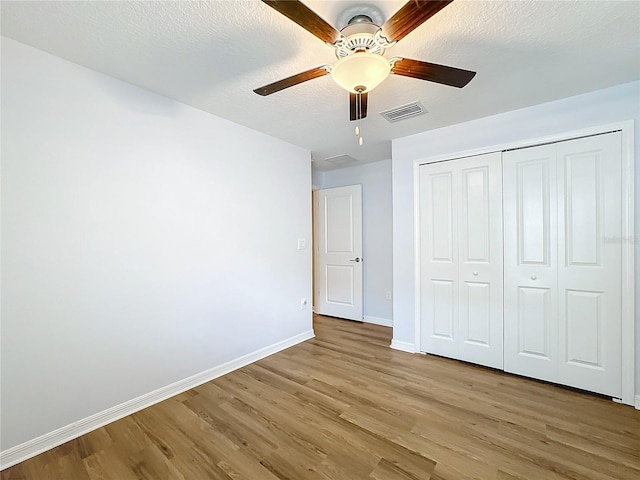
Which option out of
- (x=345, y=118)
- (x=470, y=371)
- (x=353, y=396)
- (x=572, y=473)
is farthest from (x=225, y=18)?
(x=470, y=371)

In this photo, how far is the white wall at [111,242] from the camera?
63.1 inches

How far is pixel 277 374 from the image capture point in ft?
8.39

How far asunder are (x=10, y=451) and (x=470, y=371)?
10.9 ft

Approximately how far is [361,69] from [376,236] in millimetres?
2962

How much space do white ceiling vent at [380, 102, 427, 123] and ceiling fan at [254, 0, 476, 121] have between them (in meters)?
0.91

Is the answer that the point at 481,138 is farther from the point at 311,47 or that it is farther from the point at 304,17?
the point at 304,17

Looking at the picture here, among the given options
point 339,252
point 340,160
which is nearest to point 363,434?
point 339,252

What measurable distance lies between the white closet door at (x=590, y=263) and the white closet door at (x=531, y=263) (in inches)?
2.3

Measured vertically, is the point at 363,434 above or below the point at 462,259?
below

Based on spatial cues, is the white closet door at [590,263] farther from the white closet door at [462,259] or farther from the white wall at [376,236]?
the white wall at [376,236]

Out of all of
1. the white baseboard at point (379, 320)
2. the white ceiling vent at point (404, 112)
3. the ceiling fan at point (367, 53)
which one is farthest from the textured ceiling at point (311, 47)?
the white baseboard at point (379, 320)

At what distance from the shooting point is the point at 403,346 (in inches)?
122

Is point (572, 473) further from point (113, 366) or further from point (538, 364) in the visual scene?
point (113, 366)

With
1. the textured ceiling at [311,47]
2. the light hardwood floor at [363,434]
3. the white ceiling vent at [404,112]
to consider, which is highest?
the textured ceiling at [311,47]
